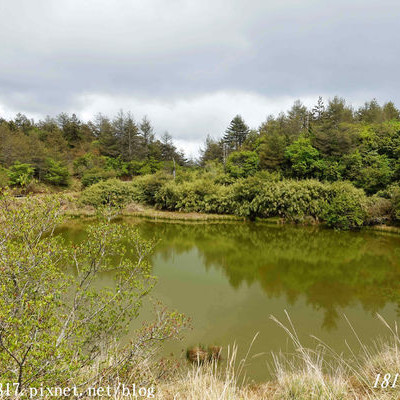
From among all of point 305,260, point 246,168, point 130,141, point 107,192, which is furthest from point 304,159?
point 130,141

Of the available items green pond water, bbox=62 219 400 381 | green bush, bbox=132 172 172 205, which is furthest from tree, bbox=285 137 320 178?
green bush, bbox=132 172 172 205

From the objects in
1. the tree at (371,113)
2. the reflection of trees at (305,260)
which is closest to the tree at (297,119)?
the tree at (371,113)

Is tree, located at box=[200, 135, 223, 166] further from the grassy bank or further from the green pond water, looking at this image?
the grassy bank

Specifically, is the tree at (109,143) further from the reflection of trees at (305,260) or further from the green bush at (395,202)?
the green bush at (395,202)

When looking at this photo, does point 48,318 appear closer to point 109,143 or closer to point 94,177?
point 94,177

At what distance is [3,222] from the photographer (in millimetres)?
3266

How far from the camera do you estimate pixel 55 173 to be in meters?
31.3

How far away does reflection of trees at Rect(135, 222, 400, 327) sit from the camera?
7961 millimetres

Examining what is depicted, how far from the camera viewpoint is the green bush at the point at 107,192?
25.6 meters

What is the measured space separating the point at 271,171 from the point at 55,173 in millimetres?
25507

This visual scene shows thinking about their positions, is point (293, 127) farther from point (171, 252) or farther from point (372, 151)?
point (171, 252)

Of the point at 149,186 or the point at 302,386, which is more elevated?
the point at 149,186

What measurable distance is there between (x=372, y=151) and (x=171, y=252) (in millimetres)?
20742

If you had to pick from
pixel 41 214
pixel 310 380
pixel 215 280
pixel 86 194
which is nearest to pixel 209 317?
pixel 215 280
